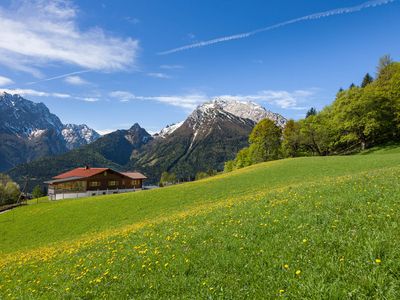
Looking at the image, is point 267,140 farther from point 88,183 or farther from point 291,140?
point 88,183

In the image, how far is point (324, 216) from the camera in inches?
452

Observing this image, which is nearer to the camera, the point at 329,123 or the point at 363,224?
the point at 363,224

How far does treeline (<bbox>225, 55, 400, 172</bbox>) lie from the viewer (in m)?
70.9

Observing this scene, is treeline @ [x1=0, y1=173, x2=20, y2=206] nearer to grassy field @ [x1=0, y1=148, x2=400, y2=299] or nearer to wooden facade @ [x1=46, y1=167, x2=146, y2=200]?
wooden facade @ [x1=46, y1=167, x2=146, y2=200]

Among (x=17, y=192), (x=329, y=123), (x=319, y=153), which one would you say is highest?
(x=329, y=123)

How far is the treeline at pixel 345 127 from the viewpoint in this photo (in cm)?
7088

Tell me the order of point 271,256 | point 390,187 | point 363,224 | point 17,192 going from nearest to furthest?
point 271,256 < point 363,224 < point 390,187 < point 17,192

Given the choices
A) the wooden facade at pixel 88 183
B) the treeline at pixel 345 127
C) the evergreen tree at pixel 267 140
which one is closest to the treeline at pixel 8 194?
the wooden facade at pixel 88 183

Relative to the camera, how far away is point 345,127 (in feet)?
246

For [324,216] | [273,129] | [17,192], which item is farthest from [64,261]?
[17,192]

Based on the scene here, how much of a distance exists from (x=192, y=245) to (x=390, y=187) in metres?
10.7

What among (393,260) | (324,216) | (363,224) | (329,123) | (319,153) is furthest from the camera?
(319,153)

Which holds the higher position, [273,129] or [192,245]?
[273,129]

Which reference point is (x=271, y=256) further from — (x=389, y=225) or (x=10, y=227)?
(x=10, y=227)
